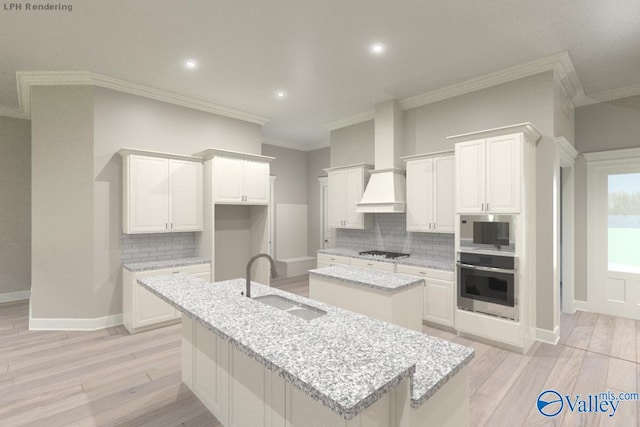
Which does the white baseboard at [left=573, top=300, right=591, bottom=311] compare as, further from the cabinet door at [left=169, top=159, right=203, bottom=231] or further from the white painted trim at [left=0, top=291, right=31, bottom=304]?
the white painted trim at [left=0, top=291, right=31, bottom=304]

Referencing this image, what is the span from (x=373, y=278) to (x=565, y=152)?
3.38m

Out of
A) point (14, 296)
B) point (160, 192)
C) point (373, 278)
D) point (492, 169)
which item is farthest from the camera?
point (14, 296)

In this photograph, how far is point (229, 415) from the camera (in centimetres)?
202

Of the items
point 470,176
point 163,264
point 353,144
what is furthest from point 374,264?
point 163,264

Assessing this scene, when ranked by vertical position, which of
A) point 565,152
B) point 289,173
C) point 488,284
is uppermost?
point 289,173

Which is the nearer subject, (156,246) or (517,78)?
(517,78)

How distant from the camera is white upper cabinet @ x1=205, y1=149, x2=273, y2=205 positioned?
475 cm

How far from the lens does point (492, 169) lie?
362 centimetres

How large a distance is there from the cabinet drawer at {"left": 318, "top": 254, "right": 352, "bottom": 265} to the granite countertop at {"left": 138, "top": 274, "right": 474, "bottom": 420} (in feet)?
10.4

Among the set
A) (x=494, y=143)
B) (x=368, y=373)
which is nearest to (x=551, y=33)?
(x=494, y=143)

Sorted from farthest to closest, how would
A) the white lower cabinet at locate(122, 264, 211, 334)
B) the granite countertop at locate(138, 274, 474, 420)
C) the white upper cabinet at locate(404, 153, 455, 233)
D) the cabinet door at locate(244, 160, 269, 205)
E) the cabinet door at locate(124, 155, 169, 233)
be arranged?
the cabinet door at locate(244, 160, 269, 205) < the white upper cabinet at locate(404, 153, 455, 233) < the cabinet door at locate(124, 155, 169, 233) < the white lower cabinet at locate(122, 264, 211, 334) < the granite countertop at locate(138, 274, 474, 420)

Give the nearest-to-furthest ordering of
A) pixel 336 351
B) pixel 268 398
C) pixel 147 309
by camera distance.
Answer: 1. pixel 336 351
2. pixel 268 398
3. pixel 147 309

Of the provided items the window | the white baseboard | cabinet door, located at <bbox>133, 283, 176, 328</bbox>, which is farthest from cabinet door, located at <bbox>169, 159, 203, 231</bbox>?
the window

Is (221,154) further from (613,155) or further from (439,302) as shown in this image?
(613,155)
